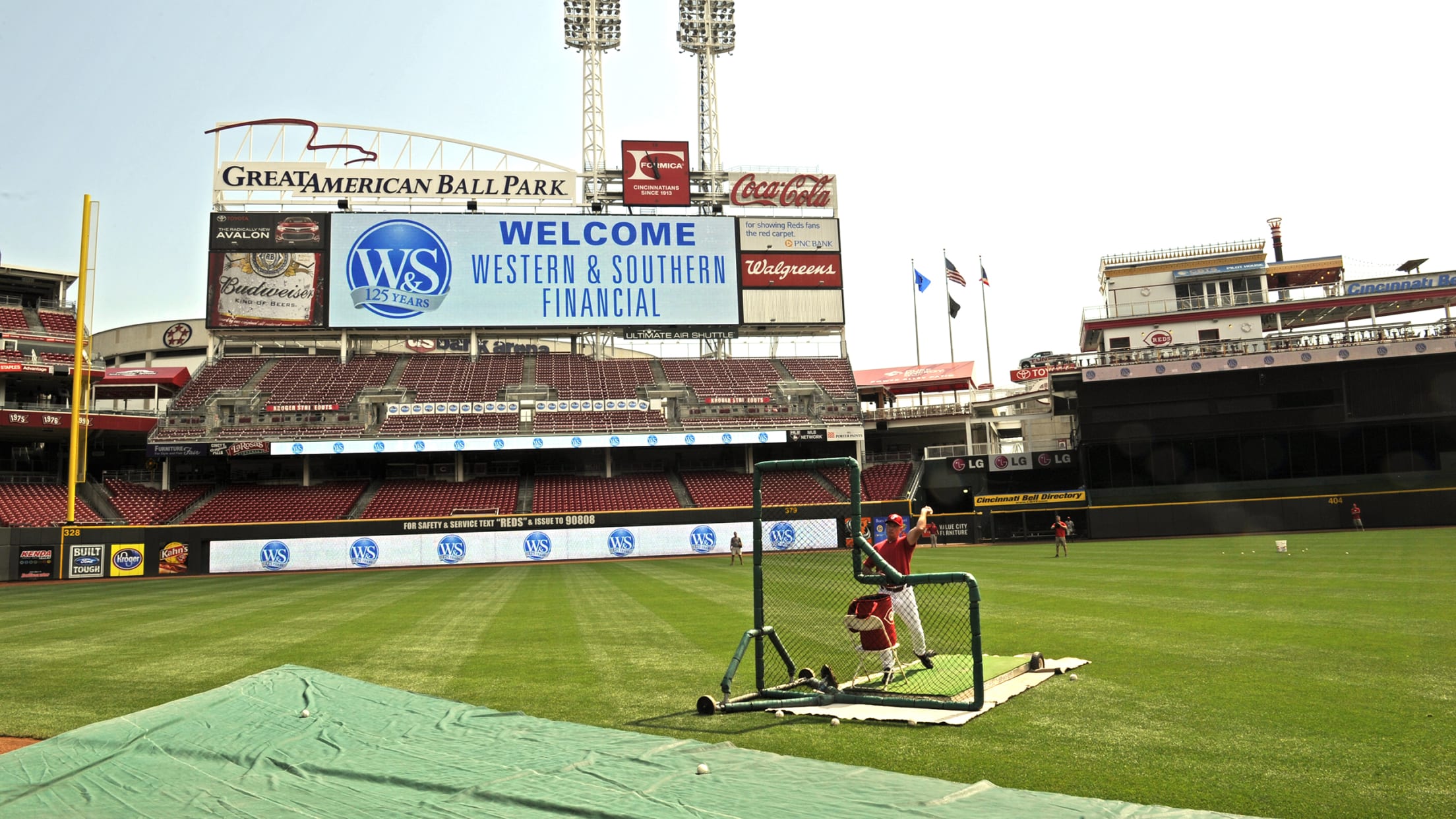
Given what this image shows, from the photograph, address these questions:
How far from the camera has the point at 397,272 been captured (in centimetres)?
4797

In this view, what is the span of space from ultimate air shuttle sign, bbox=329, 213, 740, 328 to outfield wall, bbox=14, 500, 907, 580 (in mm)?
13863

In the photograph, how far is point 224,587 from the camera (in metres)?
26.2

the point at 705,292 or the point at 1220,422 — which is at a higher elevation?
the point at 705,292

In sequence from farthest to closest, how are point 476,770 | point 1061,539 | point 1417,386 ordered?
point 1417,386 → point 1061,539 → point 476,770

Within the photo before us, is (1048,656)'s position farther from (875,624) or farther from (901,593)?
(875,624)

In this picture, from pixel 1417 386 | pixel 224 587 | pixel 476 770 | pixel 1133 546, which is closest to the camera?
pixel 476 770

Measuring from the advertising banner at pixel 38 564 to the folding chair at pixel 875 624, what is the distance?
3574 cm

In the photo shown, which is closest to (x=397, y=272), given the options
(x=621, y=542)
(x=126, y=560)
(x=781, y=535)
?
(x=126, y=560)

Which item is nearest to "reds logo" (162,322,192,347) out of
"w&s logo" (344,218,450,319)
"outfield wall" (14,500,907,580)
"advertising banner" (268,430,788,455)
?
"w&s logo" (344,218,450,319)

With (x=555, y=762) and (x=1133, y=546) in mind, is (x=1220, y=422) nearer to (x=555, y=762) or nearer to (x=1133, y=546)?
(x=1133, y=546)

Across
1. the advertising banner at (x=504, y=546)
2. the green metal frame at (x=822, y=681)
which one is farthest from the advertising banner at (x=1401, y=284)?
the green metal frame at (x=822, y=681)

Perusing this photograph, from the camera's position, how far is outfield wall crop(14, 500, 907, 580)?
109ft

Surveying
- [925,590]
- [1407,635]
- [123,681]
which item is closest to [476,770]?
[123,681]

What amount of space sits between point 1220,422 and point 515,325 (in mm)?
36033
